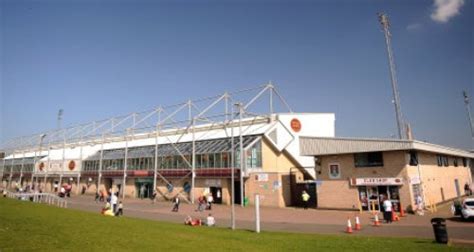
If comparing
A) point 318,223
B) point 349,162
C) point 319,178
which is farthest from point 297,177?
point 318,223

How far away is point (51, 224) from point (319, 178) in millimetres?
24403

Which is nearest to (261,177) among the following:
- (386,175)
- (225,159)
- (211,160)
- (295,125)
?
(225,159)

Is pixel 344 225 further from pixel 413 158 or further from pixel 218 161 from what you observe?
pixel 218 161

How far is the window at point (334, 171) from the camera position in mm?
31938

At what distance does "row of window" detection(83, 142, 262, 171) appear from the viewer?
130 feet

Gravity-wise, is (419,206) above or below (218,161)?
below

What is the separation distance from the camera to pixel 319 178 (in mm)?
33062

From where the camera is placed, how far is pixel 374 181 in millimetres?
29500

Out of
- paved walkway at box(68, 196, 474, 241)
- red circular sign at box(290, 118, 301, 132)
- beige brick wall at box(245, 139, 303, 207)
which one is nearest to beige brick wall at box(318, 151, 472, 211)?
paved walkway at box(68, 196, 474, 241)

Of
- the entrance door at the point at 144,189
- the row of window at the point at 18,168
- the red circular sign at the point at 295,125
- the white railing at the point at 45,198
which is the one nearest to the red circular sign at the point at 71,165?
the entrance door at the point at 144,189

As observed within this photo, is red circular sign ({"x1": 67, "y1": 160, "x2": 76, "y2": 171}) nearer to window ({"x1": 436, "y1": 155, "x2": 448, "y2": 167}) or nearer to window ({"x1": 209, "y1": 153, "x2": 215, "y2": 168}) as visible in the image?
window ({"x1": 209, "y1": 153, "x2": 215, "y2": 168})

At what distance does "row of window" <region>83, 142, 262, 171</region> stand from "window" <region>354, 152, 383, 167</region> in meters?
12.0

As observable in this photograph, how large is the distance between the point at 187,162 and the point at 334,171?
64.3 feet

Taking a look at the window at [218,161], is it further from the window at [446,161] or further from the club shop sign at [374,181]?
the window at [446,161]
